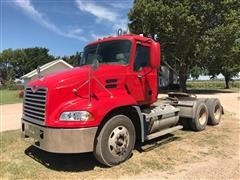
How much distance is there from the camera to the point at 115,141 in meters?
6.81

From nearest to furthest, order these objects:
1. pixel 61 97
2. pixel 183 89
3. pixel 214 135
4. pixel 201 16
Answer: pixel 61 97 < pixel 214 135 < pixel 201 16 < pixel 183 89

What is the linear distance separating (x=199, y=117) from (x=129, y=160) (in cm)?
460

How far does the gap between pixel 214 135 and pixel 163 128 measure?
2.09 meters

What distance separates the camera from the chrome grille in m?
6.45

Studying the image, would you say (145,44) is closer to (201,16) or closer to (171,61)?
(201,16)

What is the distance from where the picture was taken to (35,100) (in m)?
6.79

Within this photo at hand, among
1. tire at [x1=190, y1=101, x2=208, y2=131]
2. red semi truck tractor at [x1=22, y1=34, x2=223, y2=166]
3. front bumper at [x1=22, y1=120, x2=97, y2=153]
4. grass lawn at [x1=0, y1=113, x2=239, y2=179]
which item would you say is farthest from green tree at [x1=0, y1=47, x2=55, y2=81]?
front bumper at [x1=22, y1=120, x2=97, y2=153]

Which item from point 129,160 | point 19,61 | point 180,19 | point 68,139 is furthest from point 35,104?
point 19,61

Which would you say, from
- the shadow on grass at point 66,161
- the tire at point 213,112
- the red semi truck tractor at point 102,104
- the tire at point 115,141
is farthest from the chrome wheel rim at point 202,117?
the shadow on grass at point 66,161

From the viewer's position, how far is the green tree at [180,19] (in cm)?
3306

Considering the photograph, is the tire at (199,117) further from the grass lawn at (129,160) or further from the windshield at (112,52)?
the windshield at (112,52)

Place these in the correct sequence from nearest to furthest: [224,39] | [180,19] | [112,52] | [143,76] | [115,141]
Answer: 1. [115,141]
2. [112,52]
3. [143,76]
4. [224,39]
5. [180,19]

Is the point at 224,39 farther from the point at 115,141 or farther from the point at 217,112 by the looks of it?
the point at 115,141

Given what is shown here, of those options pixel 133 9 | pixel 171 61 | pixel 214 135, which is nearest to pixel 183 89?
pixel 171 61
